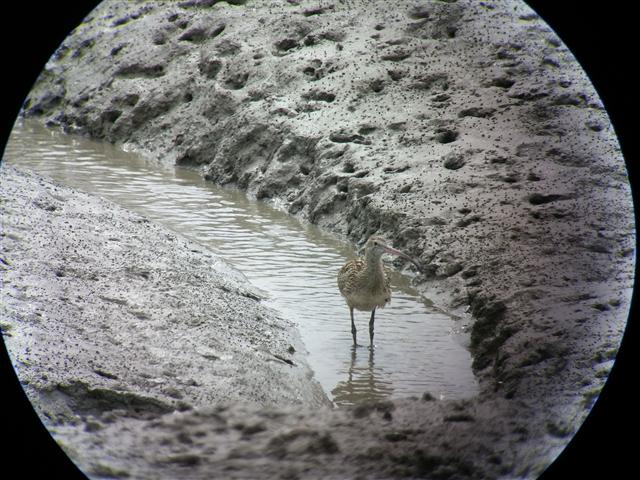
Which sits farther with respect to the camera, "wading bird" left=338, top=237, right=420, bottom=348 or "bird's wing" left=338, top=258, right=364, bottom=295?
"bird's wing" left=338, top=258, right=364, bottom=295

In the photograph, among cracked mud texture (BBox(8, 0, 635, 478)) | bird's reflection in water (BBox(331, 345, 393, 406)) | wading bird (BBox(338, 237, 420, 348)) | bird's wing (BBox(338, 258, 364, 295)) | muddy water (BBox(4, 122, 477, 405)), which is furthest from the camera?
bird's wing (BBox(338, 258, 364, 295))

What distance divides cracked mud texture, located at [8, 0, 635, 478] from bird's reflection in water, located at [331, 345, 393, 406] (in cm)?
29

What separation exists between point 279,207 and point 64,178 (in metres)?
3.22

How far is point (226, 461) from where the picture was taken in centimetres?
490

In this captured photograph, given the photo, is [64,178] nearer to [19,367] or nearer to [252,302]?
[252,302]

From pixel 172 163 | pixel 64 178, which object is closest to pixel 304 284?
pixel 64 178

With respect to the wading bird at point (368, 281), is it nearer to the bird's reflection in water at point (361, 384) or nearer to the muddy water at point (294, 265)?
the muddy water at point (294, 265)

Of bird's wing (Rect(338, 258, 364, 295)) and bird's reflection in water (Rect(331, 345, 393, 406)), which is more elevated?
bird's wing (Rect(338, 258, 364, 295))

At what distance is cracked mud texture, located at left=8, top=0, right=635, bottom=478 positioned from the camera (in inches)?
200

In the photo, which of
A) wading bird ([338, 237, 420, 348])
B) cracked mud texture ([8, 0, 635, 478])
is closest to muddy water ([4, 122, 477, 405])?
wading bird ([338, 237, 420, 348])

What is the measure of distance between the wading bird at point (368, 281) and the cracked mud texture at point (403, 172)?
0.84 metres

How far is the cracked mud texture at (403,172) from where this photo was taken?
16.7 ft

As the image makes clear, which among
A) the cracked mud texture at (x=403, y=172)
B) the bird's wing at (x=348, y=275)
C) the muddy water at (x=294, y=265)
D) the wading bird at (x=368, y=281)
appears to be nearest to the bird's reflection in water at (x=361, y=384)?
the muddy water at (x=294, y=265)

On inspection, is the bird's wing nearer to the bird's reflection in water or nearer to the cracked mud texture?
the cracked mud texture
